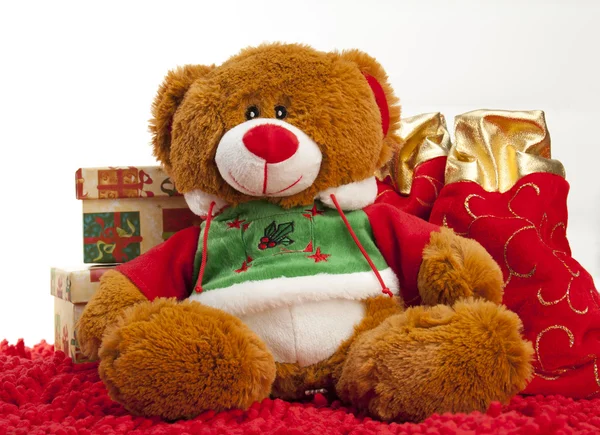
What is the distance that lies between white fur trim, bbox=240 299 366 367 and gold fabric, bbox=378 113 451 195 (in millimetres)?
424

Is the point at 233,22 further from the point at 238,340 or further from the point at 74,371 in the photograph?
the point at 238,340

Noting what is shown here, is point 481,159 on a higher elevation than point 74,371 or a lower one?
higher

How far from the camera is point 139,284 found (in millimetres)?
1114

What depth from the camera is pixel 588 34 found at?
1.72 m

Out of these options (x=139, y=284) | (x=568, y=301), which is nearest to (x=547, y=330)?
(x=568, y=301)

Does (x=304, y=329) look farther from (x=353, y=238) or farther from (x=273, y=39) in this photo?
(x=273, y=39)

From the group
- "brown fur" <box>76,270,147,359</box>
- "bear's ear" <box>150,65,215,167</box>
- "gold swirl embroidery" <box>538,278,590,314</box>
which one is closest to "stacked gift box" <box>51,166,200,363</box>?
"bear's ear" <box>150,65,215,167</box>

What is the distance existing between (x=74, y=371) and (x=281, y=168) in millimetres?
580

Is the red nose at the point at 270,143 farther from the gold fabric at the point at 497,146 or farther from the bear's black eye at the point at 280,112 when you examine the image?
the gold fabric at the point at 497,146

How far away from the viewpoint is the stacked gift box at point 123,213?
55.0 inches

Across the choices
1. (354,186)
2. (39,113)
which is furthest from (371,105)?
(39,113)

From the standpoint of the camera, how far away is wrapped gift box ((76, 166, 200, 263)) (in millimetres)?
1398

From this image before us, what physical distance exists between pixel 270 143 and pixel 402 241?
0.27m

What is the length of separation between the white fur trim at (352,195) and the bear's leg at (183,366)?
275mm
